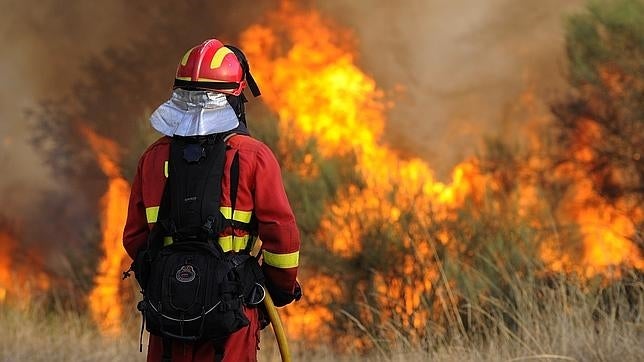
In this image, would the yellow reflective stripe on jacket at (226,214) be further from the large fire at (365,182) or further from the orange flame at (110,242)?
the orange flame at (110,242)

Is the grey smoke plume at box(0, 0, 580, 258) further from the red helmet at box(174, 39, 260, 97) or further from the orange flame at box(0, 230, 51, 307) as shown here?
the red helmet at box(174, 39, 260, 97)

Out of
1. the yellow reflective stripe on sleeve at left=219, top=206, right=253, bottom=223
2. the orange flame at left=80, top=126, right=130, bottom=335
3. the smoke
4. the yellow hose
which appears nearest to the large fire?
the smoke

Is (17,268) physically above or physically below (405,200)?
above

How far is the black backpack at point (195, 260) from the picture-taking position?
329 cm

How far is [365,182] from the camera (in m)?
10.5

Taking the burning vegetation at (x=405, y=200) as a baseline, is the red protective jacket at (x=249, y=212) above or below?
below

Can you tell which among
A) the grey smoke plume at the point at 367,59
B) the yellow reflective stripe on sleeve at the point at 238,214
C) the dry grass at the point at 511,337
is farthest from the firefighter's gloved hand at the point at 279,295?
the grey smoke plume at the point at 367,59

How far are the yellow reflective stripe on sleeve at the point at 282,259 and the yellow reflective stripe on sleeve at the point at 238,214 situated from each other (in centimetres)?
15

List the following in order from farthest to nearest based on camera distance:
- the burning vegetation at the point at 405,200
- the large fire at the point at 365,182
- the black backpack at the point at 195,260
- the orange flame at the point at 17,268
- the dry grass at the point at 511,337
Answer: the orange flame at the point at 17,268 < the large fire at the point at 365,182 < the burning vegetation at the point at 405,200 < the dry grass at the point at 511,337 < the black backpack at the point at 195,260

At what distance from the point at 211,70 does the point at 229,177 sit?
0.35 metres

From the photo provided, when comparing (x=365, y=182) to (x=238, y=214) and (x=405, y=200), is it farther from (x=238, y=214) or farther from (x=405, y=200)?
(x=238, y=214)

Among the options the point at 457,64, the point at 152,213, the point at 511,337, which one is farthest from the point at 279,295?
the point at 457,64

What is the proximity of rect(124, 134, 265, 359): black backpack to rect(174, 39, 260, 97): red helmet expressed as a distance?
0.17 meters

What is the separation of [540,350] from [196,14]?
11.3 meters
